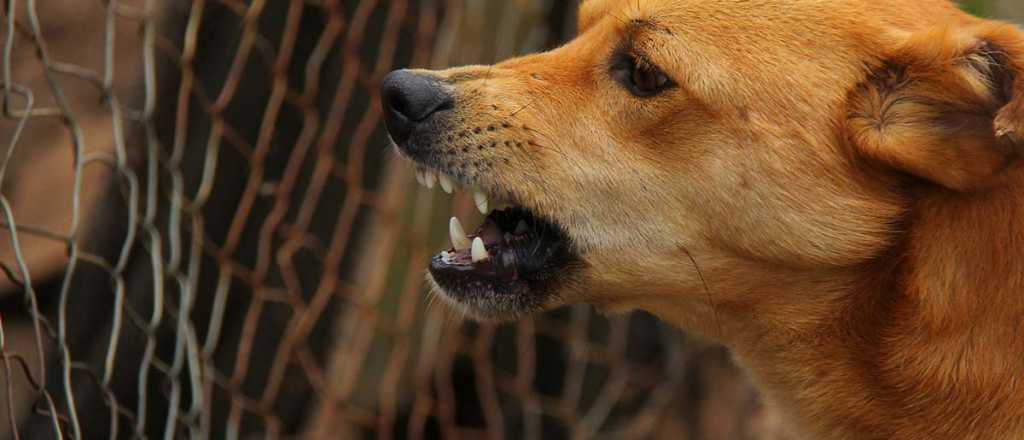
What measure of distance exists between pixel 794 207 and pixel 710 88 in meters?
0.32

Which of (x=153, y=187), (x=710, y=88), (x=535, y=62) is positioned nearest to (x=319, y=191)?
(x=153, y=187)

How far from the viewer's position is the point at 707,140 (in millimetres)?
2842

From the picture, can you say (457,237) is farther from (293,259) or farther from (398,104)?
(293,259)

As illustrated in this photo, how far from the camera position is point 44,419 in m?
3.73

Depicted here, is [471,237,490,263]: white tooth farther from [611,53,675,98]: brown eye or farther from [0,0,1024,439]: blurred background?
[0,0,1024,439]: blurred background

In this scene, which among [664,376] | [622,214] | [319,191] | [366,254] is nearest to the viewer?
[622,214]

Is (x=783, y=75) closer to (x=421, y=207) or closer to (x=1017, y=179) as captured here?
(x=1017, y=179)

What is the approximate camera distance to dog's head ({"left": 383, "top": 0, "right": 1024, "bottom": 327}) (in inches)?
109

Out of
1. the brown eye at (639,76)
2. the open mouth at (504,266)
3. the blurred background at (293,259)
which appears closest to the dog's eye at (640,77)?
the brown eye at (639,76)

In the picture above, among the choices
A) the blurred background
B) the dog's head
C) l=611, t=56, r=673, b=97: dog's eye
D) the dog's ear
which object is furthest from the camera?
the blurred background

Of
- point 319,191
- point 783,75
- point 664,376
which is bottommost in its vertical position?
point 664,376

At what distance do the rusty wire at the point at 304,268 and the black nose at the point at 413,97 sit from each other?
0.80m

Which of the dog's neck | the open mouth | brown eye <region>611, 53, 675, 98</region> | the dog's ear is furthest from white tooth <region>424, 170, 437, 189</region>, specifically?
the dog's ear

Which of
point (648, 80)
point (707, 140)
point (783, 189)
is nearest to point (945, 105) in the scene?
point (783, 189)
